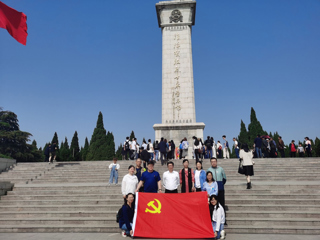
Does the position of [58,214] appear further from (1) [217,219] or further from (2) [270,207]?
(2) [270,207]

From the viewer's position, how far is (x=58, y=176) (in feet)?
43.7

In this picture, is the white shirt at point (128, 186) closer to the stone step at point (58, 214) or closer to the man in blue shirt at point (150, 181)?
the man in blue shirt at point (150, 181)

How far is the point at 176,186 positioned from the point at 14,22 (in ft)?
21.4

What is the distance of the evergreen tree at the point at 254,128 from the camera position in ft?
146

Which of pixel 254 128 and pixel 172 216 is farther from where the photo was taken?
pixel 254 128

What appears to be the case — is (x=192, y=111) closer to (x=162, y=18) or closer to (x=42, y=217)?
(x=162, y=18)

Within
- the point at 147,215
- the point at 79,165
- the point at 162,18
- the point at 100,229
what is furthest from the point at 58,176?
the point at 162,18

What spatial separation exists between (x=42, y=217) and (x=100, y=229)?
7.63 ft

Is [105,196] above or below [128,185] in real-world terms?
below

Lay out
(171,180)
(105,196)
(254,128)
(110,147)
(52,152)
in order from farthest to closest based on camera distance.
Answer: (254,128) < (110,147) < (52,152) < (105,196) < (171,180)

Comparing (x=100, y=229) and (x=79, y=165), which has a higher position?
(x=79, y=165)

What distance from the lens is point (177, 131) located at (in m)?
19.6

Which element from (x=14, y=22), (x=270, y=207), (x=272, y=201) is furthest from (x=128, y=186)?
(x=14, y=22)

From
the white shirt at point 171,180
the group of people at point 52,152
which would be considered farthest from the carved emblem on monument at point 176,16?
the white shirt at point 171,180
